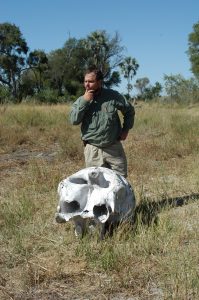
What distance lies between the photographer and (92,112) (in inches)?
200

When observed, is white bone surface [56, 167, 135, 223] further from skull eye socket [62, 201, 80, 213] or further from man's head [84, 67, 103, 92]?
man's head [84, 67, 103, 92]

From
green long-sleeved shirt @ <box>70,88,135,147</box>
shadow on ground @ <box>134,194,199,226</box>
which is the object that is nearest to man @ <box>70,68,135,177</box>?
green long-sleeved shirt @ <box>70,88,135,147</box>

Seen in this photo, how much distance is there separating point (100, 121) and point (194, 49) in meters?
35.6

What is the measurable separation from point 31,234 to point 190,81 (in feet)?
103

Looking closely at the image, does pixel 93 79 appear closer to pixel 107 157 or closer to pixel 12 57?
pixel 107 157

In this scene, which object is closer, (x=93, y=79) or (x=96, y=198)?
(x=96, y=198)

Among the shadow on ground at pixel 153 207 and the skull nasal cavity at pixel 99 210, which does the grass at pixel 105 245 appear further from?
the skull nasal cavity at pixel 99 210

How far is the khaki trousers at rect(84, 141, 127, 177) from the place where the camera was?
522 centimetres

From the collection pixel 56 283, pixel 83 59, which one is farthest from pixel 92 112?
pixel 83 59

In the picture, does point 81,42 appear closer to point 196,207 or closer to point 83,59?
point 83,59

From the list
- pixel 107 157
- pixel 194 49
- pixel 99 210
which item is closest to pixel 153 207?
pixel 107 157

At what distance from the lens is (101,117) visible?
506 centimetres

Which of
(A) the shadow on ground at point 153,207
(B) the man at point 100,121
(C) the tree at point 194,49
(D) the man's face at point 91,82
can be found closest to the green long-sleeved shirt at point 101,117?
(B) the man at point 100,121

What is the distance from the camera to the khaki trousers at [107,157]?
17.1 ft
